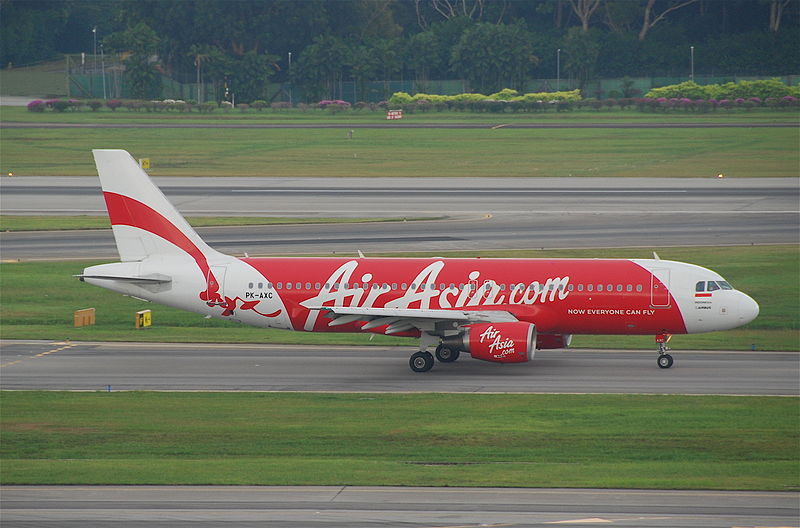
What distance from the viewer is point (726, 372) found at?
4291 cm

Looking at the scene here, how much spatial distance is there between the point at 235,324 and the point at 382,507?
29.2 metres

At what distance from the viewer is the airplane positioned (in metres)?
43.3

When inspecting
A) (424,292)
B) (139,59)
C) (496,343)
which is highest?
(139,59)

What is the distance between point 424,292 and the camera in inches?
1740

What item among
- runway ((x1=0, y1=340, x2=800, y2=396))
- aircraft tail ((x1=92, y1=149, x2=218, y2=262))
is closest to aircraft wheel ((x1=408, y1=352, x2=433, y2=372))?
runway ((x1=0, y1=340, x2=800, y2=396))

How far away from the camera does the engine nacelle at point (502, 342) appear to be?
41500 millimetres

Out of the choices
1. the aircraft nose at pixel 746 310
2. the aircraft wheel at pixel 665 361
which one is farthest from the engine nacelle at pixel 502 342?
the aircraft nose at pixel 746 310

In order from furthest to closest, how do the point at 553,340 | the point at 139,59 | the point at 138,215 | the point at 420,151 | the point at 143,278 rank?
the point at 139,59, the point at 420,151, the point at 138,215, the point at 143,278, the point at 553,340

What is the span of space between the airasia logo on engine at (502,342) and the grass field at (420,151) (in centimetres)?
6755

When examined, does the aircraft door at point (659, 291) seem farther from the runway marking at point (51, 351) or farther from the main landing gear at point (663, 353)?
Result: the runway marking at point (51, 351)

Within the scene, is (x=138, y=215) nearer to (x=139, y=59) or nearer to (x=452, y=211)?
(x=452, y=211)

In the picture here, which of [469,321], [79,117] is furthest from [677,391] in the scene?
[79,117]

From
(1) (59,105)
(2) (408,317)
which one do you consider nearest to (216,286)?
(2) (408,317)

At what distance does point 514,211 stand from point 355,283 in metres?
42.2
